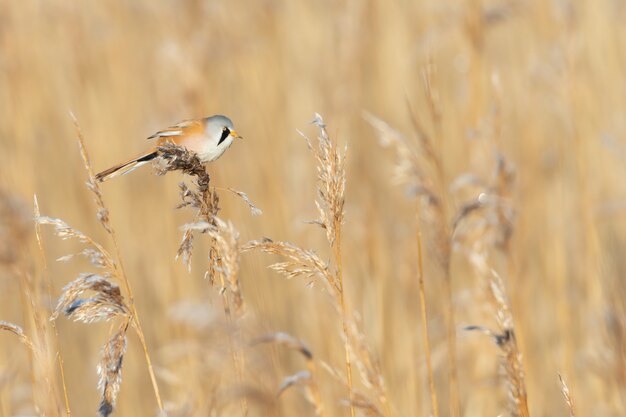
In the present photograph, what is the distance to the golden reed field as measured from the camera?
4.58ft

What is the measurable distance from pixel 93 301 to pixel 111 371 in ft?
0.42

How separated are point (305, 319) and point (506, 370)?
7.02ft

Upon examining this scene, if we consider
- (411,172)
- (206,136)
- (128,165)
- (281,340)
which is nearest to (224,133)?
(206,136)

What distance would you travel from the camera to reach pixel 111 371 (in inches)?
52.2

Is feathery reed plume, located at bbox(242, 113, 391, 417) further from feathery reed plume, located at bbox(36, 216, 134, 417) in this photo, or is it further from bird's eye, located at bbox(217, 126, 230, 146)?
bird's eye, located at bbox(217, 126, 230, 146)

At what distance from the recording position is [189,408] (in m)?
1.14

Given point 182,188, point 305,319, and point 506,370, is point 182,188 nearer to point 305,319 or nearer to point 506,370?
point 506,370

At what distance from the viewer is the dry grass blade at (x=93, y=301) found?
1.34 meters

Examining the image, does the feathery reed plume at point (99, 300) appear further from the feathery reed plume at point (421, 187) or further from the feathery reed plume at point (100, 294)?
the feathery reed plume at point (421, 187)

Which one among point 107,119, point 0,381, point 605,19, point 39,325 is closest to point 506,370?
point 39,325

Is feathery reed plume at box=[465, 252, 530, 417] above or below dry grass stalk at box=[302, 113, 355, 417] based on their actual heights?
below

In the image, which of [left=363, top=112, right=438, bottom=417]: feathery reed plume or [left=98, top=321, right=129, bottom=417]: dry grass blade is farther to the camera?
[left=363, top=112, right=438, bottom=417]: feathery reed plume

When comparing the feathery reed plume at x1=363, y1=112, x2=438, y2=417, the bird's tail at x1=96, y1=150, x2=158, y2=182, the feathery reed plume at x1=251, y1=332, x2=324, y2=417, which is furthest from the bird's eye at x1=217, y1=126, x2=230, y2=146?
the feathery reed plume at x1=251, y1=332, x2=324, y2=417

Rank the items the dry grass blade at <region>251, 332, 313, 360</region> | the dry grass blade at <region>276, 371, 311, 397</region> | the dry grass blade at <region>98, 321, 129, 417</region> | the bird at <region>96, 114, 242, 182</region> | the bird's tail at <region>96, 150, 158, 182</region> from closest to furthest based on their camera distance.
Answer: the dry grass blade at <region>251, 332, 313, 360</region> → the dry grass blade at <region>276, 371, 311, 397</region> → the dry grass blade at <region>98, 321, 129, 417</region> → the bird's tail at <region>96, 150, 158, 182</region> → the bird at <region>96, 114, 242, 182</region>
